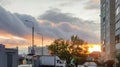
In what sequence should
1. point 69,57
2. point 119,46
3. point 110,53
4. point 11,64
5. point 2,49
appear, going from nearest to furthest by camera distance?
point 2,49, point 11,64, point 119,46, point 110,53, point 69,57

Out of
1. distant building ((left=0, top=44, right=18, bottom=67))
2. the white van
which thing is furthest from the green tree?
distant building ((left=0, top=44, right=18, bottom=67))

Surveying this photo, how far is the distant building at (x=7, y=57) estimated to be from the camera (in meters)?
40.6

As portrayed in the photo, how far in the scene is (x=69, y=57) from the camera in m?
121

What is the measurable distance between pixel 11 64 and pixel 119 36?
47.2 meters

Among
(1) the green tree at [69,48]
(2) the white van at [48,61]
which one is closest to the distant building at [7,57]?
(2) the white van at [48,61]

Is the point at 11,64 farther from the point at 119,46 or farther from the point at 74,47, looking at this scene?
the point at 74,47

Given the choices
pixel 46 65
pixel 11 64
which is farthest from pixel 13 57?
pixel 46 65

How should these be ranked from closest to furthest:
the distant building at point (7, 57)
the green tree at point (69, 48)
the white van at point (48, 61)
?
1. the distant building at point (7, 57)
2. the white van at point (48, 61)
3. the green tree at point (69, 48)

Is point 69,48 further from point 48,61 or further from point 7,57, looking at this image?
point 7,57

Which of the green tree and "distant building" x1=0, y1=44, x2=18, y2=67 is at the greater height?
the green tree

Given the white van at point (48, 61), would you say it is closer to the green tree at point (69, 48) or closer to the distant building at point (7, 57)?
the distant building at point (7, 57)

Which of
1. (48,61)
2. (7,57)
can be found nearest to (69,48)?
(48,61)

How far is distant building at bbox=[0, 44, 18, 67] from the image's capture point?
133 feet

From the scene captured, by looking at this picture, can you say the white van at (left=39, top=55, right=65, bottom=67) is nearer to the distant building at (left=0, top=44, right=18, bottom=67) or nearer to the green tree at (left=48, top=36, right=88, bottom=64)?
the distant building at (left=0, top=44, right=18, bottom=67)
